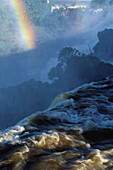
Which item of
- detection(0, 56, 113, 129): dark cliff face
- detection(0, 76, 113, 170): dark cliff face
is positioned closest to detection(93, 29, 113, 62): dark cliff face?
detection(0, 56, 113, 129): dark cliff face

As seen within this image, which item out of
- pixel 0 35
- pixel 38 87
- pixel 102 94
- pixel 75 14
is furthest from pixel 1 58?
pixel 102 94

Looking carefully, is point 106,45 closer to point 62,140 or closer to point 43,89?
point 43,89

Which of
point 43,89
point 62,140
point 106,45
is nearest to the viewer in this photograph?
point 62,140

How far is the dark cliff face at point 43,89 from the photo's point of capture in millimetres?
30375

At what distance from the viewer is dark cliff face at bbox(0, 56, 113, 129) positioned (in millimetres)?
30375

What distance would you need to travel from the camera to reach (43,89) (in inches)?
1572

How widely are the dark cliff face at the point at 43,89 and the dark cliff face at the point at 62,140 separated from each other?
80.8 feet

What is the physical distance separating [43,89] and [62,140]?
36.4m

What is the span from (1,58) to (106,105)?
212 ft

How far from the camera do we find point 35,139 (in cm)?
361

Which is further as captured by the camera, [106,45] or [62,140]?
[106,45]

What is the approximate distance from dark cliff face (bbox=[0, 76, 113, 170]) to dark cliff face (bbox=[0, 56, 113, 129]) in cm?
2461

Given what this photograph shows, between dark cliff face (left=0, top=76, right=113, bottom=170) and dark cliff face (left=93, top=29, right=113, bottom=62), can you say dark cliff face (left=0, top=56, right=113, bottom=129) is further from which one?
dark cliff face (left=0, top=76, right=113, bottom=170)

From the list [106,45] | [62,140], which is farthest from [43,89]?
[62,140]
